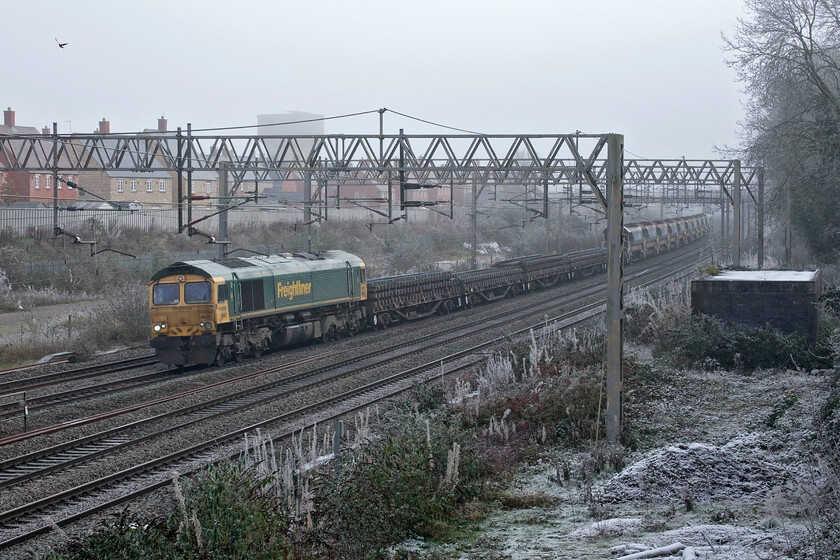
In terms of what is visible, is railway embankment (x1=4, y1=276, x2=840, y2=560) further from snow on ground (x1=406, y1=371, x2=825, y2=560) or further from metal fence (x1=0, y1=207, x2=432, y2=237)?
metal fence (x1=0, y1=207, x2=432, y2=237)

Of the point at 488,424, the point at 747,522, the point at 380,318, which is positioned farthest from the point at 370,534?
the point at 380,318

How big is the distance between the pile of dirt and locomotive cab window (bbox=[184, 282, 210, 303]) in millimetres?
12498

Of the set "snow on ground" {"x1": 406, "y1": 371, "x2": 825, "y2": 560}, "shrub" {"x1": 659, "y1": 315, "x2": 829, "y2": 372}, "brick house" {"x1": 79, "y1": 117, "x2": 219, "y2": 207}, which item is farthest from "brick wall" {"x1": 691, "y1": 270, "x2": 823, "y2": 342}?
"brick house" {"x1": 79, "y1": 117, "x2": 219, "y2": 207}

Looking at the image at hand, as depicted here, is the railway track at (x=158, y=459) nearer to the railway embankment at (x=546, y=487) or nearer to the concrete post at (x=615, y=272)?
the railway embankment at (x=546, y=487)

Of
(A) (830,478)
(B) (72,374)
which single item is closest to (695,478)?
(A) (830,478)

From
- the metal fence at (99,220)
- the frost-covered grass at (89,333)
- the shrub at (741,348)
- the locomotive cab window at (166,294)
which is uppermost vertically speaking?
the metal fence at (99,220)

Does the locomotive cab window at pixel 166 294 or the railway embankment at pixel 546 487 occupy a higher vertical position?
the locomotive cab window at pixel 166 294

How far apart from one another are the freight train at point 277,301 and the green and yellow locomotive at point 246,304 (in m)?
0.02

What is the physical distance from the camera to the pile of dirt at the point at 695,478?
28.4 feet

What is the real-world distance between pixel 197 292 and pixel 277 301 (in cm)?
273

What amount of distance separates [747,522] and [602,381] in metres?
4.94

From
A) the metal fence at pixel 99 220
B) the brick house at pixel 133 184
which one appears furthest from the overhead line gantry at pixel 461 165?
the brick house at pixel 133 184

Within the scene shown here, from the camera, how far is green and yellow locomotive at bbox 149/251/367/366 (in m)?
19.3

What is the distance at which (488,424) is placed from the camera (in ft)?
41.8
